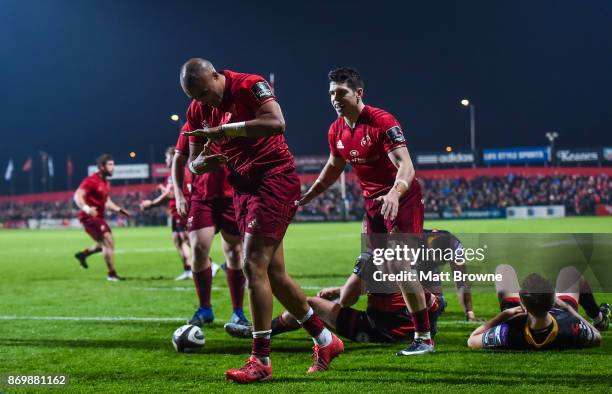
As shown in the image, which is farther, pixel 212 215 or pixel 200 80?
pixel 212 215

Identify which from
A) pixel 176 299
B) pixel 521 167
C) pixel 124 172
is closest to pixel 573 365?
pixel 176 299

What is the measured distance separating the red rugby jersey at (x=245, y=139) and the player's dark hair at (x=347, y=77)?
3.00ft

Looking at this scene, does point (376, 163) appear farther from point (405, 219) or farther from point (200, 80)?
point (200, 80)

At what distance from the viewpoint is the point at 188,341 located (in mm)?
6176

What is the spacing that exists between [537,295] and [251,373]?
6.98ft

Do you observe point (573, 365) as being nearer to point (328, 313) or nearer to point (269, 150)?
point (328, 313)

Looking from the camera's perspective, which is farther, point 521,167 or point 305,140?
point 305,140

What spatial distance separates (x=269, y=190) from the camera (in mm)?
5328

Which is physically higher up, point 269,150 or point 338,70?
point 338,70

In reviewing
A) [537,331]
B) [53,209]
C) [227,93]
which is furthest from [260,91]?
[53,209]

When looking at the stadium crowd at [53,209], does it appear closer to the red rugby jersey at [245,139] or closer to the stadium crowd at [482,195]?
the stadium crowd at [482,195]

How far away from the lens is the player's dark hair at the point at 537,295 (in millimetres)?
5238

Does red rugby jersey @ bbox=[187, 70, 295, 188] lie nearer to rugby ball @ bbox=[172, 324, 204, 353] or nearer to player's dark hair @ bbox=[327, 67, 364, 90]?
player's dark hair @ bbox=[327, 67, 364, 90]

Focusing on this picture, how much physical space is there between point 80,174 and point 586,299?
107066 mm
